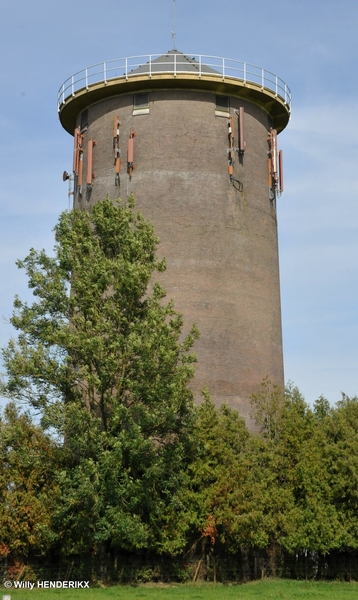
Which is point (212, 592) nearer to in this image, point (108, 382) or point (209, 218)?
point (108, 382)

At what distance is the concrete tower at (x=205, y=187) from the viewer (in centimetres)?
3434

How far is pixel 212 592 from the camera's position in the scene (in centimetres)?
2692

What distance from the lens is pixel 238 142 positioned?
37125mm

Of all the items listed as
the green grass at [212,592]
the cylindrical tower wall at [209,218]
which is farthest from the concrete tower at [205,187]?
the green grass at [212,592]

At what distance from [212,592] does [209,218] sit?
1495 cm

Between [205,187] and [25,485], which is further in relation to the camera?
[205,187]

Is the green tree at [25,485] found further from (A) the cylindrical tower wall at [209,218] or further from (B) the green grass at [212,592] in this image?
(A) the cylindrical tower wall at [209,218]

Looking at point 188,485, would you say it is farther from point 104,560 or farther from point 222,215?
point 222,215

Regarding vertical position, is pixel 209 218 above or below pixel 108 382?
above

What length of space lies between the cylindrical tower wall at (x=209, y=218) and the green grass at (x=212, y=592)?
23.1 ft

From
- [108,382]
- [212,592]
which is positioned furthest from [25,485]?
[212,592]

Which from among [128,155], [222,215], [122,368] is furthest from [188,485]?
[128,155]

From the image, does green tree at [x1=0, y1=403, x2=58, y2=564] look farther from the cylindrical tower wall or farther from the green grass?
the cylindrical tower wall

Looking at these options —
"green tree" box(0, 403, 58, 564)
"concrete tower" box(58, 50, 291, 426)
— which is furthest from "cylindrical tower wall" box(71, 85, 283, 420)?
"green tree" box(0, 403, 58, 564)
